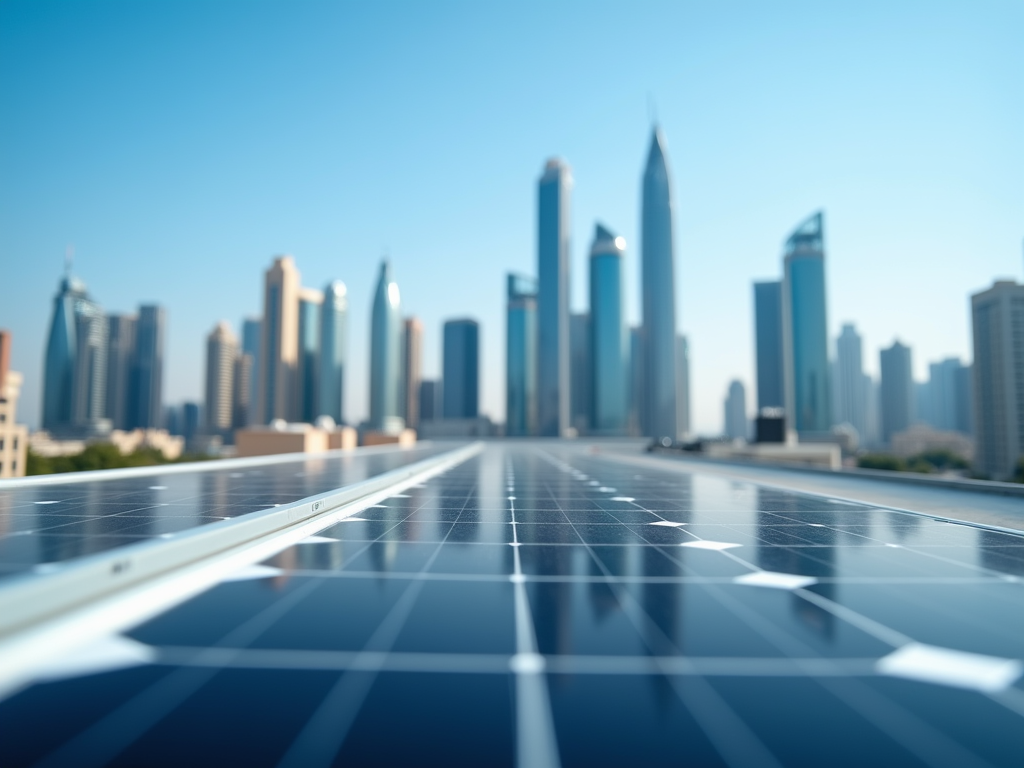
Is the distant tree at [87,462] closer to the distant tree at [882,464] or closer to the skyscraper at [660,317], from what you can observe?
the distant tree at [882,464]

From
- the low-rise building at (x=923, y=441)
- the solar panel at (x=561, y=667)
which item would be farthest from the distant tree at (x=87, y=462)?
the low-rise building at (x=923, y=441)

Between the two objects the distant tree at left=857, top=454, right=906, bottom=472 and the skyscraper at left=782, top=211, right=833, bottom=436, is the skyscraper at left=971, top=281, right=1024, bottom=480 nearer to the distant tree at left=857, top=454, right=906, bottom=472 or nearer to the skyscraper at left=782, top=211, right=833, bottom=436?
the distant tree at left=857, top=454, right=906, bottom=472

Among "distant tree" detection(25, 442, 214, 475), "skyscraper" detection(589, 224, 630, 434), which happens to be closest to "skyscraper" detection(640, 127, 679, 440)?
"skyscraper" detection(589, 224, 630, 434)

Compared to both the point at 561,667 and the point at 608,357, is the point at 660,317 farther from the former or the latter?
the point at 561,667

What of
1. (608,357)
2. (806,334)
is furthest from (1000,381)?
(608,357)

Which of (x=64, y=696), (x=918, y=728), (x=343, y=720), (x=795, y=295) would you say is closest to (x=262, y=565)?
(x=64, y=696)

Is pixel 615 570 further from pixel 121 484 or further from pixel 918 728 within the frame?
pixel 121 484
